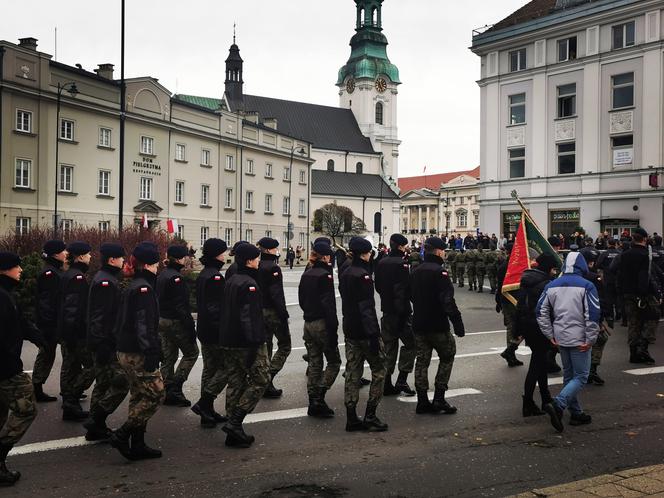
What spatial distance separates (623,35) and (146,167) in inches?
1182

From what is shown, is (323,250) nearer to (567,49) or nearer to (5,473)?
(5,473)

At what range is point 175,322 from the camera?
8.89m

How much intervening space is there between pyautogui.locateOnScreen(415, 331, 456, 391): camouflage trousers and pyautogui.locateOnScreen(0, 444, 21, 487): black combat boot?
442cm

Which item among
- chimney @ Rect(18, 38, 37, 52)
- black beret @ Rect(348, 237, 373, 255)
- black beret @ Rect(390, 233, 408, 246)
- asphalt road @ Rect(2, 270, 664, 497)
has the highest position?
chimney @ Rect(18, 38, 37, 52)

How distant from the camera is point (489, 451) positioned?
269 inches

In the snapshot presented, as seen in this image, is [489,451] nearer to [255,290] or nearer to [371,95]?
[255,290]

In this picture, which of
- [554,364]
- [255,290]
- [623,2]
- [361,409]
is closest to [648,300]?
[554,364]

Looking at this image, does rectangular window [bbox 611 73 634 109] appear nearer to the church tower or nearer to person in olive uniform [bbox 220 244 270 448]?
person in olive uniform [bbox 220 244 270 448]

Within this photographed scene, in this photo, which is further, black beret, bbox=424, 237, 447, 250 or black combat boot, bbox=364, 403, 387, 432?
black beret, bbox=424, 237, 447, 250

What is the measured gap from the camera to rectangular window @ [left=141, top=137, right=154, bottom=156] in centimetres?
4788

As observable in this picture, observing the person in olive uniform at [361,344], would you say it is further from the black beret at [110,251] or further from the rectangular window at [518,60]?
the rectangular window at [518,60]

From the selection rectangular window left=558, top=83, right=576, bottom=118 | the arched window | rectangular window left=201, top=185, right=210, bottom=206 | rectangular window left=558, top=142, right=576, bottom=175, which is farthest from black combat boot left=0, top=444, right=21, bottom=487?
the arched window

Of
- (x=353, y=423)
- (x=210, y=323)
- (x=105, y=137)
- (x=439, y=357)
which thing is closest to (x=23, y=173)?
(x=105, y=137)

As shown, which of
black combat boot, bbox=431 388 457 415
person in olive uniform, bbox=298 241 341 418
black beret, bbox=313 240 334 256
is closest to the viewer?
black combat boot, bbox=431 388 457 415
